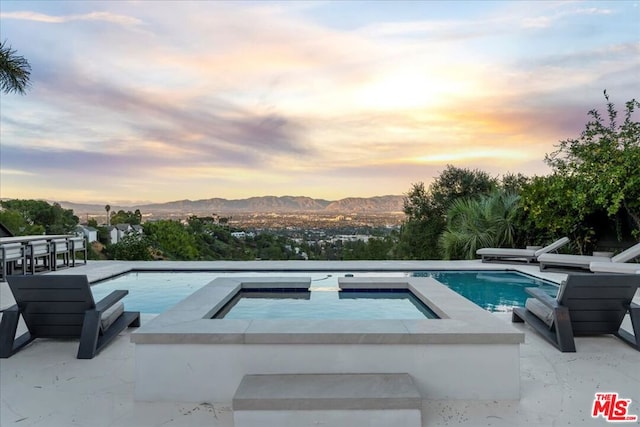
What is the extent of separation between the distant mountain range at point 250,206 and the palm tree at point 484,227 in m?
5.40

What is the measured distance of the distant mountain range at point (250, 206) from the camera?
54.7 ft

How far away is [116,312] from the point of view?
4.11 m

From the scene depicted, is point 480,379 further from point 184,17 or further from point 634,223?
point 184,17

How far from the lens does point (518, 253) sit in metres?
9.07

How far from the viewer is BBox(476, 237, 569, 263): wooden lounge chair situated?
877 cm

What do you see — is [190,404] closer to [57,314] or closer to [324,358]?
[324,358]

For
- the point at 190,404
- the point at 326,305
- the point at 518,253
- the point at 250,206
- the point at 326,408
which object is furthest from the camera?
the point at 250,206

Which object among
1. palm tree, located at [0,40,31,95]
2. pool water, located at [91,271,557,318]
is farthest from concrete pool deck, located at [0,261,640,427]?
palm tree, located at [0,40,31,95]

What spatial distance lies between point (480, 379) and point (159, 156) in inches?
539

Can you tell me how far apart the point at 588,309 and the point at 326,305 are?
2.59 m

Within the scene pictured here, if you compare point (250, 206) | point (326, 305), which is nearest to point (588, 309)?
point (326, 305)

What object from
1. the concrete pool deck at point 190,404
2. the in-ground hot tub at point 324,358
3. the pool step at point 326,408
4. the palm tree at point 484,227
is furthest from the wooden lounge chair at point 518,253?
the pool step at point 326,408

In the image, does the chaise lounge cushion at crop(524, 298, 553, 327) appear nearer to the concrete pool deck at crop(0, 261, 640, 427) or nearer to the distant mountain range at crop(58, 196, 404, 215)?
the concrete pool deck at crop(0, 261, 640, 427)

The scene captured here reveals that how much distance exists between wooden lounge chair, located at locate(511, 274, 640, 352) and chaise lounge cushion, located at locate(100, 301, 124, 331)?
404 centimetres
